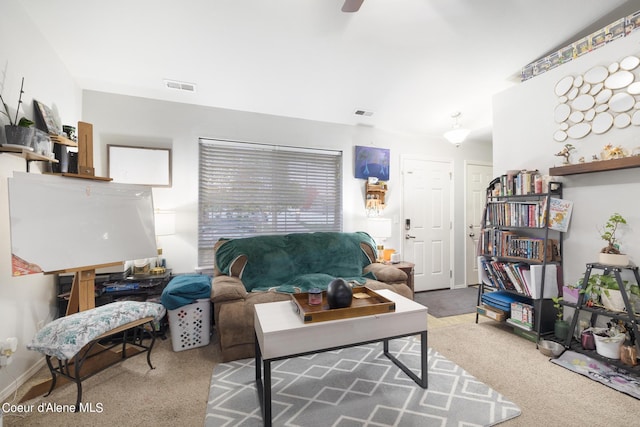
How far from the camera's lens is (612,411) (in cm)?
158

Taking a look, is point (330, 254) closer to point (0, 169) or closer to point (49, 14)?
point (0, 169)

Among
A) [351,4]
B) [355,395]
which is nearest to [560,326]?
[355,395]

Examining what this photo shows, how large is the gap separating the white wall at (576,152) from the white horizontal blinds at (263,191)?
2.01m

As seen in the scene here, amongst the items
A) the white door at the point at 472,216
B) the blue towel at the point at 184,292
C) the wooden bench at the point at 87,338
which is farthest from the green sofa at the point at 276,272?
the white door at the point at 472,216

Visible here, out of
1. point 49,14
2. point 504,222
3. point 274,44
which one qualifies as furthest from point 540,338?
point 49,14

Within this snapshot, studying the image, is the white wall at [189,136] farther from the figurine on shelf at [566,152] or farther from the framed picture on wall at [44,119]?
the figurine on shelf at [566,152]

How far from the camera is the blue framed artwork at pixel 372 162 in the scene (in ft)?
12.5

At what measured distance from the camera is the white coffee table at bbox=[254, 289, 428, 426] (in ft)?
4.86

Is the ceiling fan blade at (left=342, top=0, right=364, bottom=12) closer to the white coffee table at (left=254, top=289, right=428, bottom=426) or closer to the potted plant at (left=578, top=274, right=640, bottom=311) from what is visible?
the white coffee table at (left=254, top=289, right=428, bottom=426)

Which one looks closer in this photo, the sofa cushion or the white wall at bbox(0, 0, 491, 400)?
the white wall at bbox(0, 0, 491, 400)

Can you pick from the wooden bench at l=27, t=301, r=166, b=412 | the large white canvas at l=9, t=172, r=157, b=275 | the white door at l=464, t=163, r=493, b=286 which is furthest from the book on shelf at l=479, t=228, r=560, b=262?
the large white canvas at l=9, t=172, r=157, b=275

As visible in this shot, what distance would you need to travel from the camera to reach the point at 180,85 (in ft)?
9.20

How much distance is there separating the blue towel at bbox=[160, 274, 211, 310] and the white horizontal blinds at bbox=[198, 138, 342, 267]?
2.69 feet

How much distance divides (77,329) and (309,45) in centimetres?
270
